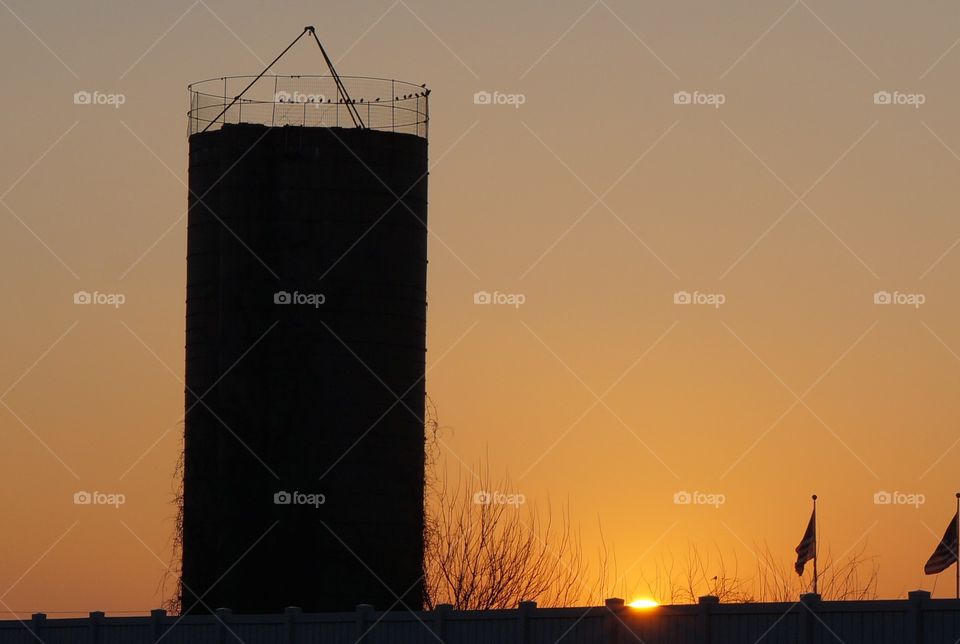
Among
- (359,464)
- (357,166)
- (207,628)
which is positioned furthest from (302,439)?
(207,628)

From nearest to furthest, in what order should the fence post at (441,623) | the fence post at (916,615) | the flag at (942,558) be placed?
1. the fence post at (916,615)
2. the fence post at (441,623)
3. the flag at (942,558)

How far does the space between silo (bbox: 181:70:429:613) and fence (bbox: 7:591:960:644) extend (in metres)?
8.39

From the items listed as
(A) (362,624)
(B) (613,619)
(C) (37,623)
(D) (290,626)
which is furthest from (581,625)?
(C) (37,623)

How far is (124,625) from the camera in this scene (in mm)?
44625

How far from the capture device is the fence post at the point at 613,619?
122 feet

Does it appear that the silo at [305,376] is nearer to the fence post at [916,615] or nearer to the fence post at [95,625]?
the fence post at [95,625]

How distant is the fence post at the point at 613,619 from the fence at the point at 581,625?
0.05 ft

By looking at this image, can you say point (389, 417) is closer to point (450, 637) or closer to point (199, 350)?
point (199, 350)

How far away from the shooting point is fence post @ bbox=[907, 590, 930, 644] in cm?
3412

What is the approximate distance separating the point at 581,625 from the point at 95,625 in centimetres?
1203

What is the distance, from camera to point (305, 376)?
176ft

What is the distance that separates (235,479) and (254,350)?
3108 mm

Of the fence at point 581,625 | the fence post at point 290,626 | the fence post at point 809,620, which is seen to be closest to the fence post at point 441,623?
the fence at point 581,625

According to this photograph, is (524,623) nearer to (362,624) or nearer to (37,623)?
(362,624)
